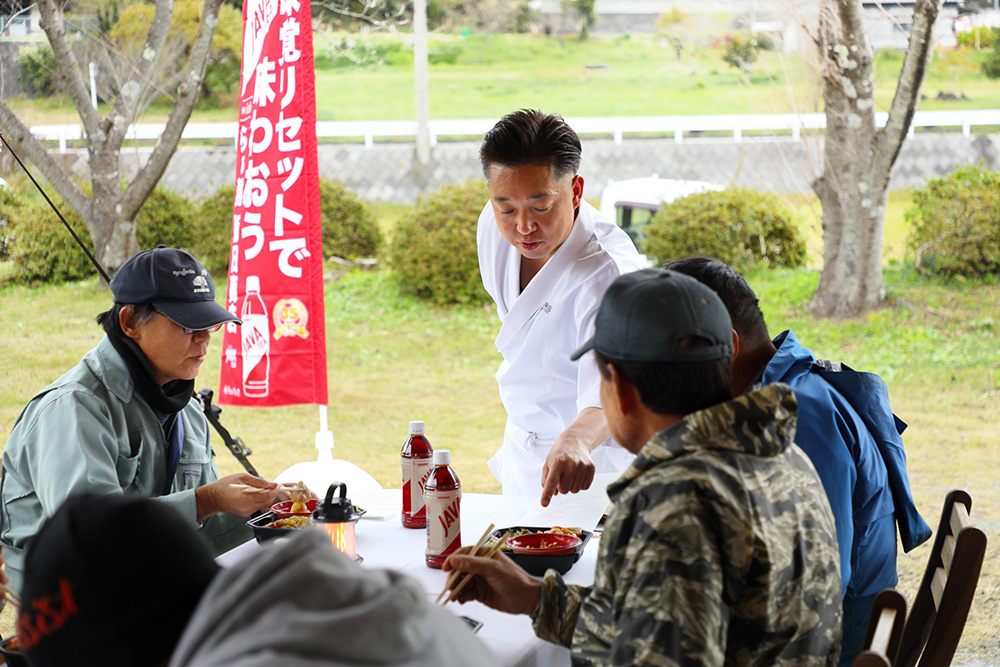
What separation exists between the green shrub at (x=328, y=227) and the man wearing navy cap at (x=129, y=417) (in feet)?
17.2

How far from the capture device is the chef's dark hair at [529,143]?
2.24m

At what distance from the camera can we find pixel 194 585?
0.83 m

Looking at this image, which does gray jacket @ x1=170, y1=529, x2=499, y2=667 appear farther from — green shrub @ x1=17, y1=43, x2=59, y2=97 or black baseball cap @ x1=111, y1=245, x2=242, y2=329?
green shrub @ x1=17, y1=43, x2=59, y2=97

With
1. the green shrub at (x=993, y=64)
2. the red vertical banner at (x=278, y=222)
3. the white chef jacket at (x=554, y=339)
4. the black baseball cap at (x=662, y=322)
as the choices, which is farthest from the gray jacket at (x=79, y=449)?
the green shrub at (x=993, y=64)

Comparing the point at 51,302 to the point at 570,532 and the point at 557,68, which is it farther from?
the point at 557,68

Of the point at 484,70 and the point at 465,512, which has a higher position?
the point at 484,70

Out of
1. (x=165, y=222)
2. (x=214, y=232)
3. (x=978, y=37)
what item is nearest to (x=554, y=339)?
(x=214, y=232)

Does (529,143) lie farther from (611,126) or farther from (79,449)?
(611,126)

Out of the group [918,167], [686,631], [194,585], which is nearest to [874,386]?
[686,631]

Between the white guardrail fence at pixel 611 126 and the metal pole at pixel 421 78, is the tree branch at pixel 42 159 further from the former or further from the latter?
the metal pole at pixel 421 78

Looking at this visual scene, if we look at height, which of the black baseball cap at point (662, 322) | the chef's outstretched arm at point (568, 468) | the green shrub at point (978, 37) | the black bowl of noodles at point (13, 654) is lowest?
the black bowl of noodles at point (13, 654)

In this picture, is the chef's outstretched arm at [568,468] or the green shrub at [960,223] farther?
the green shrub at [960,223]

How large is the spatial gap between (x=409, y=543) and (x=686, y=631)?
40.4 inches

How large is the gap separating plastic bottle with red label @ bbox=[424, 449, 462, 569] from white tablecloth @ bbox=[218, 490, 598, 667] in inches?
1.8
